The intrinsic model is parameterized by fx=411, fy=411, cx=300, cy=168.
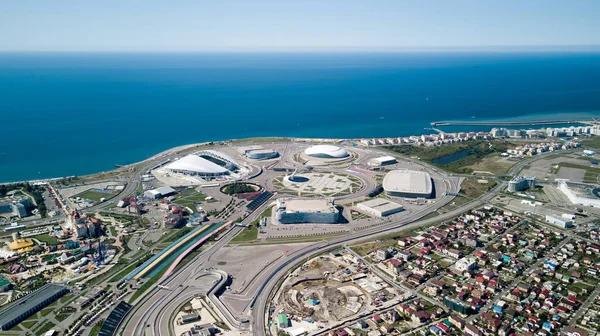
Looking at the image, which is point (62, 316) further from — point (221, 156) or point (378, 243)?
A: point (221, 156)

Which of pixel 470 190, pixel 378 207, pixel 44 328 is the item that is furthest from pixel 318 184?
pixel 44 328

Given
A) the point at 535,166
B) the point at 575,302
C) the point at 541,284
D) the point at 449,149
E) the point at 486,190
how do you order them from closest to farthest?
the point at 575,302 → the point at 541,284 → the point at 486,190 → the point at 535,166 → the point at 449,149

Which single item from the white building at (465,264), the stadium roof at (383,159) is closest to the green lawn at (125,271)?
the white building at (465,264)

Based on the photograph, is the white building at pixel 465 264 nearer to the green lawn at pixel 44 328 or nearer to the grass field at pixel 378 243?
the grass field at pixel 378 243

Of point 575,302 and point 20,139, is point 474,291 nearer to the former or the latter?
point 575,302

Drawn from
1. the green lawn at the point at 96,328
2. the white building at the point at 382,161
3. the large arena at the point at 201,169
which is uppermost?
the large arena at the point at 201,169

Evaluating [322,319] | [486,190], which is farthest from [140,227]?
[486,190]

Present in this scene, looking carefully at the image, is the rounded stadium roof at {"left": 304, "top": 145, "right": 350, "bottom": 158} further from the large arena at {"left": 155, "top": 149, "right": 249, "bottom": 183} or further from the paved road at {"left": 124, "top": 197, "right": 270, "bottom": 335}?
the paved road at {"left": 124, "top": 197, "right": 270, "bottom": 335}

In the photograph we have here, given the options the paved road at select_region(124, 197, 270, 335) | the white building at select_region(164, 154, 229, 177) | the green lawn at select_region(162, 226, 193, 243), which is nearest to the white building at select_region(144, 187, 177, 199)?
the white building at select_region(164, 154, 229, 177)
